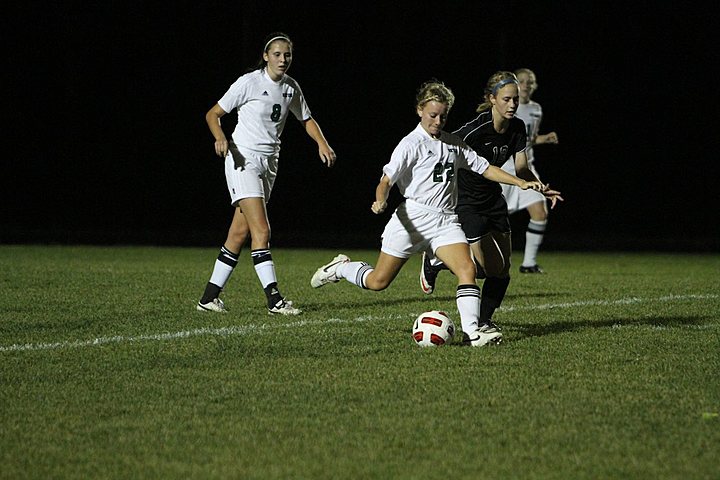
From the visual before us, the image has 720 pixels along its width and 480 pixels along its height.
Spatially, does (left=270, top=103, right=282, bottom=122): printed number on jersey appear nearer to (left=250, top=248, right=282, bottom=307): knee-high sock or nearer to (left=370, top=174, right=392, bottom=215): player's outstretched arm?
(left=250, top=248, right=282, bottom=307): knee-high sock

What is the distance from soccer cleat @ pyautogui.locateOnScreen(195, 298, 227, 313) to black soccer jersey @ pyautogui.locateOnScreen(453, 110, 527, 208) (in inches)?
80.1

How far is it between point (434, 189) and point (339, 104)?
14233 mm

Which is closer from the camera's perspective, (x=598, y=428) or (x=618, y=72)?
(x=598, y=428)

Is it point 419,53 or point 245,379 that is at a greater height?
point 419,53

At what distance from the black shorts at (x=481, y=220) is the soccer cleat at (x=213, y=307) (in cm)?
200

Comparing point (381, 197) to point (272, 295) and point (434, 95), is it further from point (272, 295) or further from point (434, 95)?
point (272, 295)

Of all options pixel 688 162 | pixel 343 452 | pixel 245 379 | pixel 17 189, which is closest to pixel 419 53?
pixel 688 162

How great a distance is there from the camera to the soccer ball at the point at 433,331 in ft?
22.3

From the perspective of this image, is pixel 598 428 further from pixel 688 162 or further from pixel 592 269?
pixel 688 162

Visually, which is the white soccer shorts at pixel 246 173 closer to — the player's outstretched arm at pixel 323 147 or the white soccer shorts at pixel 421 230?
the player's outstretched arm at pixel 323 147

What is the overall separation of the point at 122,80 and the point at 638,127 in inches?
382

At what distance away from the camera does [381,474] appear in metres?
4.02

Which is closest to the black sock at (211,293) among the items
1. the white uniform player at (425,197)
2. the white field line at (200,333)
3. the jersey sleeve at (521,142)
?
the white field line at (200,333)

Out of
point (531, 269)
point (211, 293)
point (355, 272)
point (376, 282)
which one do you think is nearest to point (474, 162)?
point (376, 282)
